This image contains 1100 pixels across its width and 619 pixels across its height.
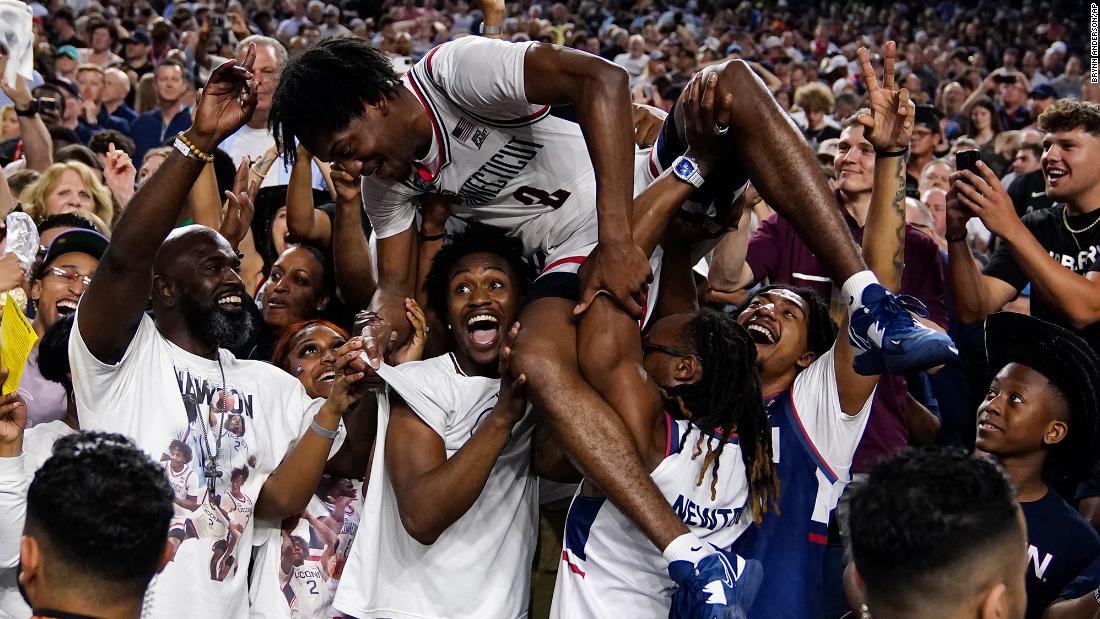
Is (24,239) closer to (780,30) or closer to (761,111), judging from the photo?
(761,111)

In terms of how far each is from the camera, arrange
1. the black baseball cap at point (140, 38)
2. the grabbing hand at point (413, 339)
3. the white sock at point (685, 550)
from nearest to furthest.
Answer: the white sock at point (685, 550)
the grabbing hand at point (413, 339)
the black baseball cap at point (140, 38)

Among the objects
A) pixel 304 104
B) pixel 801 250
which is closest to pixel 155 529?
pixel 304 104

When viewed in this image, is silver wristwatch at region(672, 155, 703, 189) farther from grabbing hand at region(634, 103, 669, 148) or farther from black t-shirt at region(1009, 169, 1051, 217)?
black t-shirt at region(1009, 169, 1051, 217)

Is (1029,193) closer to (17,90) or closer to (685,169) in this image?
(685,169)

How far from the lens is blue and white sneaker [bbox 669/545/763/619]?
283 centimetres

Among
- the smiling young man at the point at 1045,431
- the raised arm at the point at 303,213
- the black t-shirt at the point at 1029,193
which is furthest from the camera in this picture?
the black t-shirt at the point at 1029,193

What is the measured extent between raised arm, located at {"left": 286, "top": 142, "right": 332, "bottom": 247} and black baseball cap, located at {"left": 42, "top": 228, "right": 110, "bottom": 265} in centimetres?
77

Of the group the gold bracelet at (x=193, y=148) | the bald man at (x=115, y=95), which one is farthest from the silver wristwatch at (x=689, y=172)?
the bald man at (x=115, y=95)

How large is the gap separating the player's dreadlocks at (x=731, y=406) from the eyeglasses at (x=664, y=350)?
0.03 meters

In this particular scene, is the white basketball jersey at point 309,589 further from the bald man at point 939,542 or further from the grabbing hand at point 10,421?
the bald man at point 939,542

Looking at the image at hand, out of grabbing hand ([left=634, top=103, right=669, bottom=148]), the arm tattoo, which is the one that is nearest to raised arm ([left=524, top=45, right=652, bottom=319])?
the arm tattoo

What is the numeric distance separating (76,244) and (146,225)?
4.10 feet

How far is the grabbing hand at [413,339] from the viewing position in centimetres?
382

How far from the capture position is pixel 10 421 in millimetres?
2969
